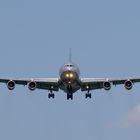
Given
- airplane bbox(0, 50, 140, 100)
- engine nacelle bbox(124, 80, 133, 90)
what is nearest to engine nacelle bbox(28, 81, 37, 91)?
airplane bbox(0, 50, 140, 100)

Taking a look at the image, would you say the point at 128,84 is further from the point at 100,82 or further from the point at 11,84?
the point at 11,84

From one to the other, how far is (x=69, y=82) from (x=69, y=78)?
571 millimetres

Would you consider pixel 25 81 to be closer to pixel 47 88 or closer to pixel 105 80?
pixel 47 88

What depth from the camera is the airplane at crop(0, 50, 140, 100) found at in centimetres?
9631

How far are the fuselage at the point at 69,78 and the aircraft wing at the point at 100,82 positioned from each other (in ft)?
7.56

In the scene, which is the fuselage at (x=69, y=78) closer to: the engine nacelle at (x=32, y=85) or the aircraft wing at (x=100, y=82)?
the aircraft wing at (x=100, y=82)

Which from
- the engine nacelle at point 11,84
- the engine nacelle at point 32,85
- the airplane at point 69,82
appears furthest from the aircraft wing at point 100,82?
the engine nacelle at point 11,84

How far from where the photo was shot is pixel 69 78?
95.6 m

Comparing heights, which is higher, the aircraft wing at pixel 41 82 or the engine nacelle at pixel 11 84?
the aircraft wing at pixel 41 82

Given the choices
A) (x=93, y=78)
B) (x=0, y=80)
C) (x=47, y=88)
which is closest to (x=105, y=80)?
(x=93, y=78)

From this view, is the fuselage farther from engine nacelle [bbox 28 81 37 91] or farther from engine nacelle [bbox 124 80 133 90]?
engine nacelle [bbox 124 80 133 90]

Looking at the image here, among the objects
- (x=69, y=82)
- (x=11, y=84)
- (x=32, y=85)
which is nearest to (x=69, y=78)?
(x=69, y=82)

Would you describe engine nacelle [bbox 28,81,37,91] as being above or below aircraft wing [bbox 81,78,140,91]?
below

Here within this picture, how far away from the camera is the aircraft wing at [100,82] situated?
3983 inches
